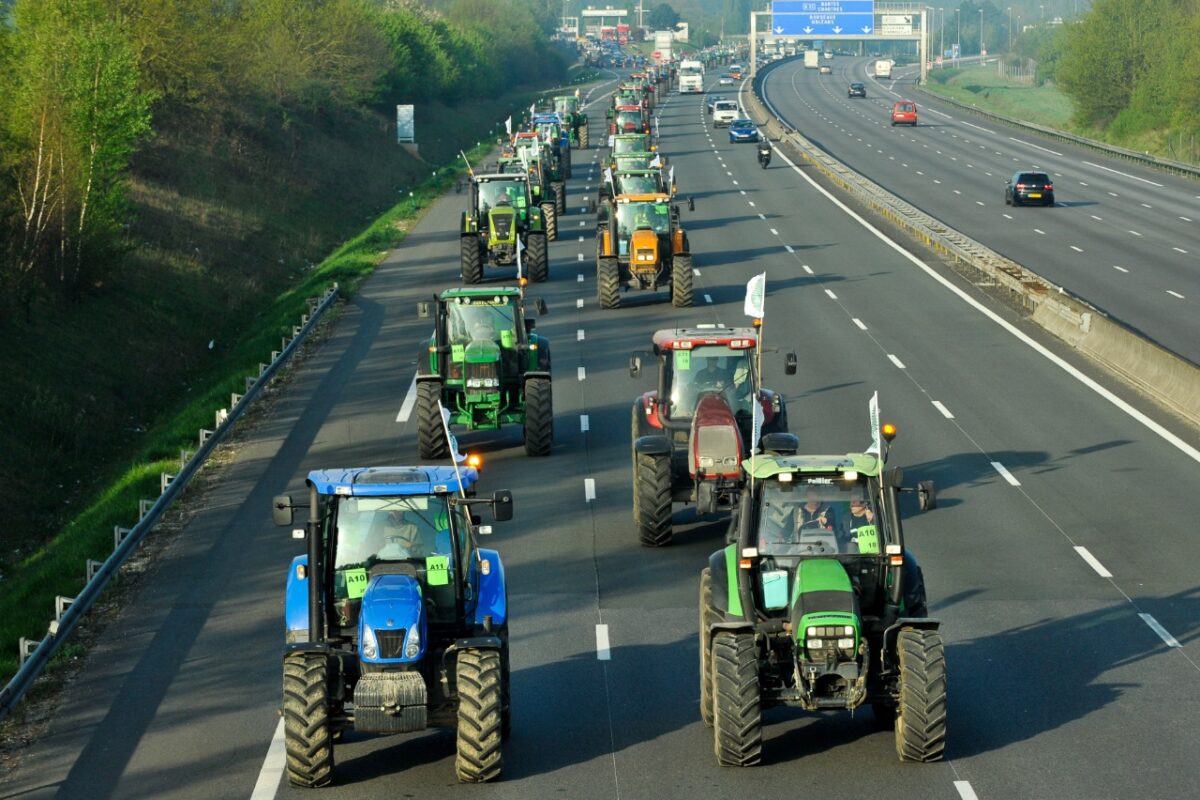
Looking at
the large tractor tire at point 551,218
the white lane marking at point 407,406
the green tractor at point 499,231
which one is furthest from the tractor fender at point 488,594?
the large tractor tire at point 551,218

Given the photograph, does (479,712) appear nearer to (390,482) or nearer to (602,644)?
(390,482)

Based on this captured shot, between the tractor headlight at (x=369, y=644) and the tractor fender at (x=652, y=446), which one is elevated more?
the tractor headlight at (x=369, y=644)

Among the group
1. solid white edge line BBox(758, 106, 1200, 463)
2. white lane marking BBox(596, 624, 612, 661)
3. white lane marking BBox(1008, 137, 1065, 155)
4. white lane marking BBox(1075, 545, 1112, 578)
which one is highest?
white lane marking BBox(596, 624, 612, 661)

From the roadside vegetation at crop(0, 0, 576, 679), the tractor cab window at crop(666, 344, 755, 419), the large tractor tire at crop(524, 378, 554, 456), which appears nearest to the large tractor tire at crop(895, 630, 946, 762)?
the tractor cab window at crop(666, 344, 755, 419)

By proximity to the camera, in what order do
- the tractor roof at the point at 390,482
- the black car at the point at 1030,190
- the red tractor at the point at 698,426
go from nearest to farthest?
the tractor roof at the point at 390,482 < the red tractor at the point at 698,426 < the black car at the point at 1030,190

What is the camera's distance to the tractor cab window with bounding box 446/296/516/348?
28.0 meters

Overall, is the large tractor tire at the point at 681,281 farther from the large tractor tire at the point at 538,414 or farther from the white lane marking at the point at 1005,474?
the white lane marking at the point at 1005,474

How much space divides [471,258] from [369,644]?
32.7 metres

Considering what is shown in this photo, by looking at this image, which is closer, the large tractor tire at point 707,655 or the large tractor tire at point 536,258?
the large tractor tire at point 707,655

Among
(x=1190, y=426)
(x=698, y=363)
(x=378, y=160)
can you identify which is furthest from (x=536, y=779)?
(x=378, y=160)

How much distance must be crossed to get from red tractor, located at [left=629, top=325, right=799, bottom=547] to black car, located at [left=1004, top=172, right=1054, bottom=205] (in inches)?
1761

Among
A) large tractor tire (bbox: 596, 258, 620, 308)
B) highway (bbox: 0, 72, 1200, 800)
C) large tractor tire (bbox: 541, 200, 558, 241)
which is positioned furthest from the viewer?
large tractor tire (bbox: 541, 200, 558, 241)

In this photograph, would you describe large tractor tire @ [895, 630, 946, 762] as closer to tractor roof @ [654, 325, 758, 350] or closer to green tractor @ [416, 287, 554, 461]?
tractor roof @ [654, 325, 758, 350]

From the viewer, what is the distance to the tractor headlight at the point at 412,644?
13.6 m
